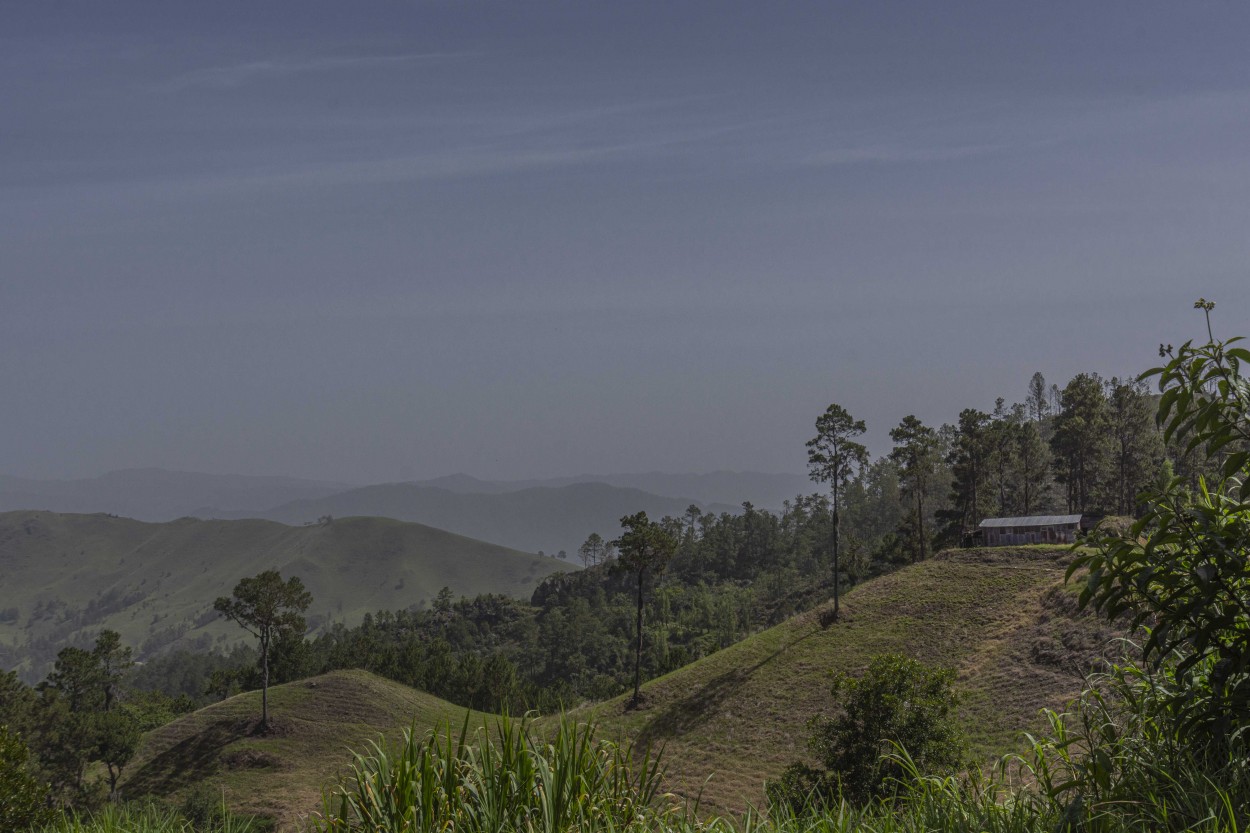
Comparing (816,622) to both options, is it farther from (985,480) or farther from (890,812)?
(890,812)

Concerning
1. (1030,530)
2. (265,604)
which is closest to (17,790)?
(265,604)

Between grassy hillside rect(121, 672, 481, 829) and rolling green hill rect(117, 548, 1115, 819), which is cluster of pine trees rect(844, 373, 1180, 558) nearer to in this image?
rolling green hill rect(117, 548, 1115, 819)

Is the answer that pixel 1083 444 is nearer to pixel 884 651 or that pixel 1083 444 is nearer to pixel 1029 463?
pixel 1029 463

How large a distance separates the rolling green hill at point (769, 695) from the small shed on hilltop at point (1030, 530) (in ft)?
9.94

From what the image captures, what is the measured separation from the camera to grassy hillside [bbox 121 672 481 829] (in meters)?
38.8

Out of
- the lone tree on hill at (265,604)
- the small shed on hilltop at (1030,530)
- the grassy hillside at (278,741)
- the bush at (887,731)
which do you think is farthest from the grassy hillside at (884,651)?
the lone tree on hill at (265,604)

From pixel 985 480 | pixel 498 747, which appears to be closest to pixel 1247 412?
pixel 498 747

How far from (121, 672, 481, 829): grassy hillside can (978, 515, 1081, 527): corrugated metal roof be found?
34167 mm

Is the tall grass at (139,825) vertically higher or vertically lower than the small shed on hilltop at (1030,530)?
higher

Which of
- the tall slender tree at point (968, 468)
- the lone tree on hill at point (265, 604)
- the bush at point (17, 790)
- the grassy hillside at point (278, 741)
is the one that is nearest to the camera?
the bush at point (17, 790)

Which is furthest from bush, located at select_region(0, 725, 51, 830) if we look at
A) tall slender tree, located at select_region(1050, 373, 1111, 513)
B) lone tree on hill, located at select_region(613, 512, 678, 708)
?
tall slender tree, located at select_region(1050, 373, 1111, 513)

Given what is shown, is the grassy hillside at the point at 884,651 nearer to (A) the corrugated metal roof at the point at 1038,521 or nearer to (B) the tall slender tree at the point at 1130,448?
(A) the corrugated metal roof at the point at 1038,521

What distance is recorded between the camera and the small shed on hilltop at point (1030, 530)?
2189 inches

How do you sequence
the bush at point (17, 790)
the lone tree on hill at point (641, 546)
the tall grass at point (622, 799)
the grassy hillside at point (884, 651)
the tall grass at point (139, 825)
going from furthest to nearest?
the lone tree on hill at point (641, 546) → the grassy hillside at point (884, 651) → the bush at point (17, 790) → the tall grass at point (139, 825) → the tall grass at point (622, 799)
